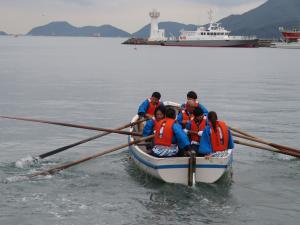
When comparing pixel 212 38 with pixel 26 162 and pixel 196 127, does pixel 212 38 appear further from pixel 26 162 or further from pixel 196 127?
pixel 196 127

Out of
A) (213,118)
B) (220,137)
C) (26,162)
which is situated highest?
(213,118)

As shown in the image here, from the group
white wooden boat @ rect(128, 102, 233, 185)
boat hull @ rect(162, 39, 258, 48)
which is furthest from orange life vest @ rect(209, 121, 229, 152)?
boat hull @ rect(162, 39, 258, 48)

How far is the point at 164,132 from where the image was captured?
14.1m

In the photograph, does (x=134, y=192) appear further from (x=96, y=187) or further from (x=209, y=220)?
(x=209, y=220)

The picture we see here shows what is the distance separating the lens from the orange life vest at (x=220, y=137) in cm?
1405

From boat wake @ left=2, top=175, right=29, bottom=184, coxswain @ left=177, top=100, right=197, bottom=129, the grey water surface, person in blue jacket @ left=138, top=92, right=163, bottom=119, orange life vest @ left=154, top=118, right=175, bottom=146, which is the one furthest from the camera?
person in blue jacket @ left=138, top=92, right=163, bottom=119

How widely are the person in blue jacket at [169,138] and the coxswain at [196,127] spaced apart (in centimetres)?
85

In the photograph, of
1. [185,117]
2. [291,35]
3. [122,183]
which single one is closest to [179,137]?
[185,117]

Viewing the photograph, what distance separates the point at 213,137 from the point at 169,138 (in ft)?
3.88

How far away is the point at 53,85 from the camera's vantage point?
4591 centimetres

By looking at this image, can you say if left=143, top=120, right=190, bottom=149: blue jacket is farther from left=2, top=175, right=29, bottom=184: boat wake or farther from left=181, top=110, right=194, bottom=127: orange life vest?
left=2, top=175, right=29, bottom=184: boat wake

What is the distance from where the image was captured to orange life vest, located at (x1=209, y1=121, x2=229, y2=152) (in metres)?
14.1

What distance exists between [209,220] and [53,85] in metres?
35.3

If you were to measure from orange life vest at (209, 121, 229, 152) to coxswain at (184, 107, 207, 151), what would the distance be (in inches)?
28.5
